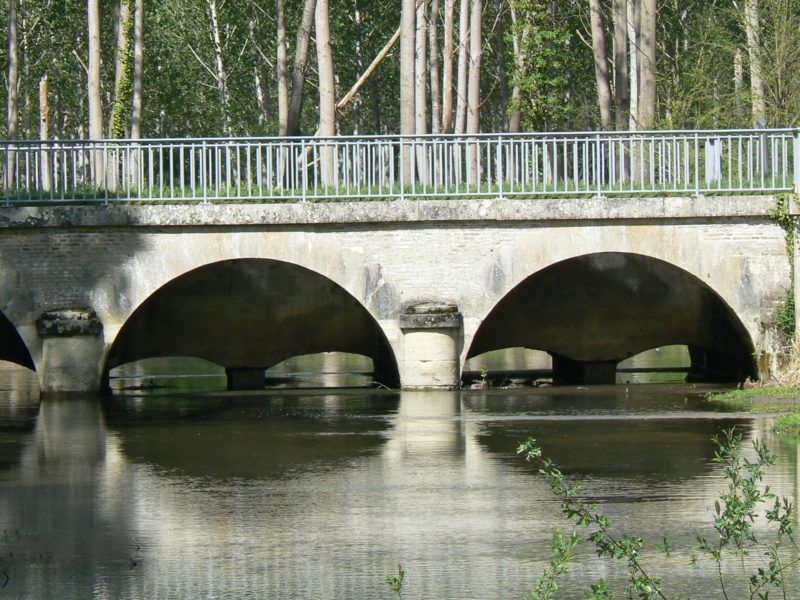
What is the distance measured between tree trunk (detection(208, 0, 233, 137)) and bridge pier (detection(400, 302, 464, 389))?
31.7 m

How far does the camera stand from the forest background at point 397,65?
29.1m

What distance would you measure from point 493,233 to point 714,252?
2884 millimetres

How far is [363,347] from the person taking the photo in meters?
23.8

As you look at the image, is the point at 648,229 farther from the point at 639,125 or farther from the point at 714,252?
the point at 639,125

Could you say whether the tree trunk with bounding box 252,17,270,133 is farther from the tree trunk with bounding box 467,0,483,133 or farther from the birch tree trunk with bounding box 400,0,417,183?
the birch tree trunk with bounding box 400,0,417,183

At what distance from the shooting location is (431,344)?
20172mm

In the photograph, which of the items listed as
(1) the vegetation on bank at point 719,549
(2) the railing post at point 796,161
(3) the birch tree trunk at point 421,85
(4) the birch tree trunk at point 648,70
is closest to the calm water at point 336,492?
(1) the vegetation on bank at point 719,549

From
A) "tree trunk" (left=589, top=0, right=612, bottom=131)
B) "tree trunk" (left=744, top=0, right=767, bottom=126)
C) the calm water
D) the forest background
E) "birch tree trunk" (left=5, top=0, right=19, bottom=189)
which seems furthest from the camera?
A: "birch tree trunk" (left=5, top=0, right=19, bottom=189)

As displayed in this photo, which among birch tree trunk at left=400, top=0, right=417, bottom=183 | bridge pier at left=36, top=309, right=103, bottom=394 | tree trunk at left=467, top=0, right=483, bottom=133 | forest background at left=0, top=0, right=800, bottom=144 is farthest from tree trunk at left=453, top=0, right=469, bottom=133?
bridge pier at left=36, top=309, right=103, bottom=394

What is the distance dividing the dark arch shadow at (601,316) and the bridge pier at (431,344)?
9.83ft

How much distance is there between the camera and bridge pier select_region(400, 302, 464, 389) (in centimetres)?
1994

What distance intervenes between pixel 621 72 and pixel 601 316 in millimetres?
7677

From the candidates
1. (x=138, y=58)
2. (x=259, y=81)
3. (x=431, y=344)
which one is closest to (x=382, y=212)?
(x=431, y=344)

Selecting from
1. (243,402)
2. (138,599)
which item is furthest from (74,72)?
(138,599)
